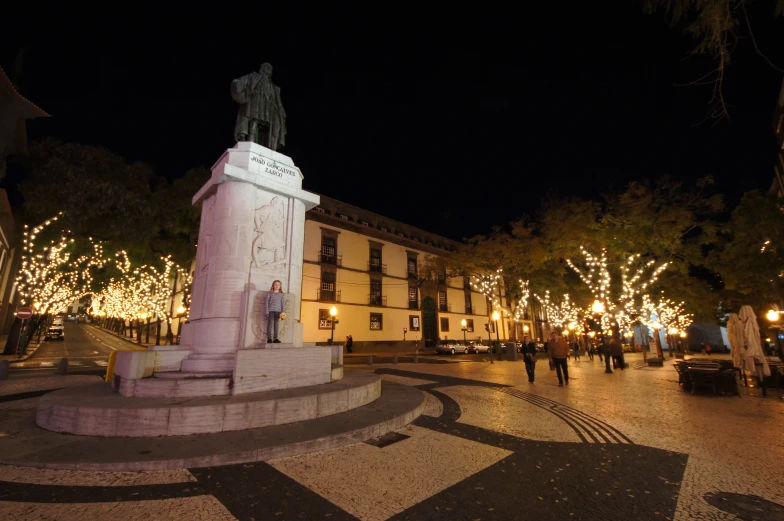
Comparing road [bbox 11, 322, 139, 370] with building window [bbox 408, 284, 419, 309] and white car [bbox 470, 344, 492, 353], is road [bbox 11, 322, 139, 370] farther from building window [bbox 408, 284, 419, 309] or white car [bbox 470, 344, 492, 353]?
white car [bbox 470, 344, 492, 353]

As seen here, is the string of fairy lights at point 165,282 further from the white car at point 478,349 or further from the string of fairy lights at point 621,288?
the white car at point 478,349

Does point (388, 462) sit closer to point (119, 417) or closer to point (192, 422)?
point (192, 422)

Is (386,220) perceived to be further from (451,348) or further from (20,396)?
(20,396)

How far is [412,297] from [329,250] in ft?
40.4

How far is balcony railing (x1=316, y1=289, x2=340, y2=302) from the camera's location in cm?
3078

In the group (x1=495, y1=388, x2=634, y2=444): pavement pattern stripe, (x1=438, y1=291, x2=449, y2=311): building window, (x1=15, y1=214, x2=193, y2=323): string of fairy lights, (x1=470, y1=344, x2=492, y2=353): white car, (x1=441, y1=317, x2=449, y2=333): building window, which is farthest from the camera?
(x1=438, y1=291, x2=449, y2=311): building window

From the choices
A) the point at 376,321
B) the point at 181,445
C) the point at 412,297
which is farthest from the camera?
the point at 412,297

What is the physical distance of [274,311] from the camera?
7281mm

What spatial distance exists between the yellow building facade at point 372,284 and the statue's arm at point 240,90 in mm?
21321

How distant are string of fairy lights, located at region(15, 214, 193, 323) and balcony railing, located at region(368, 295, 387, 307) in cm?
1649

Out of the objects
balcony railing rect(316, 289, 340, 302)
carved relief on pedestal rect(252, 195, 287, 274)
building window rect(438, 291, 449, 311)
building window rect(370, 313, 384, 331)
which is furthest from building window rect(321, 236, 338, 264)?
carved relief on pedestal rect(252, 195, 287, 274)

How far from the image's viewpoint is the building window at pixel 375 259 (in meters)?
36.2

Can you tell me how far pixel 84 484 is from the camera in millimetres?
3688

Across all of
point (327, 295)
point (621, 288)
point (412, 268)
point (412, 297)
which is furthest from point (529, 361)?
point (412, 268)
